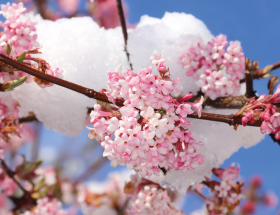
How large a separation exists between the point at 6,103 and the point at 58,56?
0.28 metres

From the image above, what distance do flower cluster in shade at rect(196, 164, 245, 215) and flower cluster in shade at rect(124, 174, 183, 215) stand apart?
0.53 feet

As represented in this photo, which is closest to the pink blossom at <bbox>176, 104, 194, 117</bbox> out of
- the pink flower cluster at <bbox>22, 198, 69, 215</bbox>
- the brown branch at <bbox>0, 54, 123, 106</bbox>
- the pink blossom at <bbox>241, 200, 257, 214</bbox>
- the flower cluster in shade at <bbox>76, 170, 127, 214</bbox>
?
the brown branch at <bbox>0, 54, 123, 106</bbox>

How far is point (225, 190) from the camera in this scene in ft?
3.62

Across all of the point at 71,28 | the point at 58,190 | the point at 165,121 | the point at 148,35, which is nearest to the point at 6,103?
the point at 71,28

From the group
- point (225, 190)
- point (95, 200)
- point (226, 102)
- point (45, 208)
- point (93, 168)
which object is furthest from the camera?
point (93, 168)

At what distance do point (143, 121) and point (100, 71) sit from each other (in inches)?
20.0

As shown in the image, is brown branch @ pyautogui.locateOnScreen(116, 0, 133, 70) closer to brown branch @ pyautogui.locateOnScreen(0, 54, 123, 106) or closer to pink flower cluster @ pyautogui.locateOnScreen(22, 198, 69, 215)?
brown branch @ pyautogui.locateOnScreen(0, 54, 123, 106)

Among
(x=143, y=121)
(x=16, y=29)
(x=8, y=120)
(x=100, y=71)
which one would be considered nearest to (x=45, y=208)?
(x=8, y=120)

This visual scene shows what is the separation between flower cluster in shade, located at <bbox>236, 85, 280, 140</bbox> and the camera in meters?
0.62

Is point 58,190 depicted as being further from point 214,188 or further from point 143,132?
point 143,132

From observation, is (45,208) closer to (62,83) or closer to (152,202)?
(152,202)

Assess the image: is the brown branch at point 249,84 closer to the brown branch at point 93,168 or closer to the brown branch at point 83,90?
the brown branch at point 83,90

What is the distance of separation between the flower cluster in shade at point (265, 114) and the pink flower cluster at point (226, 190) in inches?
19.5

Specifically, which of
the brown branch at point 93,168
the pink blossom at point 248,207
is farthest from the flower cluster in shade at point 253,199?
the brown branch at point 93,168
